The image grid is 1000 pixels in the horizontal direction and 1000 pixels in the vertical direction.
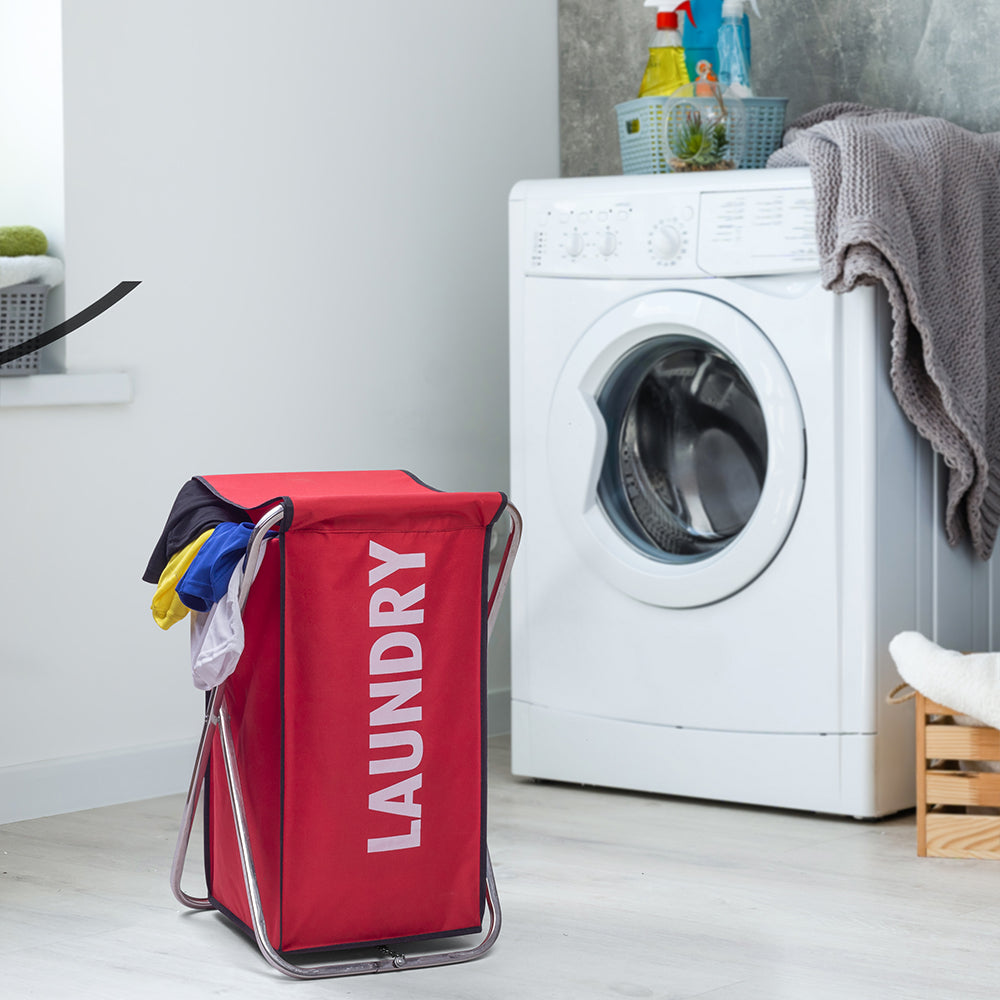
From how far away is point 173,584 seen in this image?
1.68m

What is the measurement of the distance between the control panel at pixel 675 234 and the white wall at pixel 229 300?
401mm

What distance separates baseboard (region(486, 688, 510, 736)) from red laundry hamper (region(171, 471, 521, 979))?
1.27m

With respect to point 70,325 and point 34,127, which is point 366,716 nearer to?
point 70,325

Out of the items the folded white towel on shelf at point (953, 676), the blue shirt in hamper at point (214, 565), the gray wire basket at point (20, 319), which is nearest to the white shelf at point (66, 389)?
the gray wire basket at point (20, 319)

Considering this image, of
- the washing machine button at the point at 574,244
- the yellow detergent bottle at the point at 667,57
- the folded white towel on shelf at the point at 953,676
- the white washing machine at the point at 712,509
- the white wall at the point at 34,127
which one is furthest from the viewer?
the yellow detergent bottle at the point at 667,57

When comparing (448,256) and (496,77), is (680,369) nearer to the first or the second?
(448,256)

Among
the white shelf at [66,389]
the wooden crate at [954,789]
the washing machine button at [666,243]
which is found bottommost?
the wooden crate at [954,789]

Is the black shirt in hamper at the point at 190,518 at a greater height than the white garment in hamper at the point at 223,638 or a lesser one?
greater

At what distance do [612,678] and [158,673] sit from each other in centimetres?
75

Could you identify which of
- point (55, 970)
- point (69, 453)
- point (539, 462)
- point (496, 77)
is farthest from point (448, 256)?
point (55, 970)

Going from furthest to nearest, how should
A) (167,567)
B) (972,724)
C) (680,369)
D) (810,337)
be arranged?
(680,369) < (810,337) < (972,724) < (167,567)

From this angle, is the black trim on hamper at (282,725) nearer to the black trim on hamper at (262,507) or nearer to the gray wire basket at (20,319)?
the black trim on hamper at (262,507)

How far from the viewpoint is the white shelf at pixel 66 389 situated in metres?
2.35

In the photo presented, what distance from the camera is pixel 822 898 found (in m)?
1.97
